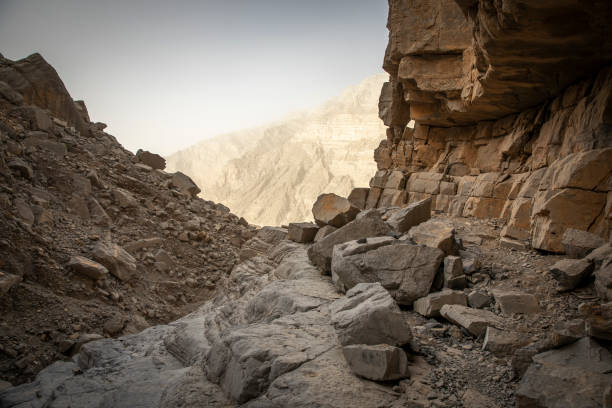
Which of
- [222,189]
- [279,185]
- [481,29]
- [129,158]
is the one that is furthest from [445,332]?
[222,189]

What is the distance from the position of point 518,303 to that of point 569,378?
153cm

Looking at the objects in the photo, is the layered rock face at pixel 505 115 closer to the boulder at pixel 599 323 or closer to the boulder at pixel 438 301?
the boulder at pixel 438 301

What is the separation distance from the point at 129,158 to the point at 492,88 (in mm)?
13129

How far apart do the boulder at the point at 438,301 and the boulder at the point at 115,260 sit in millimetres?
7239

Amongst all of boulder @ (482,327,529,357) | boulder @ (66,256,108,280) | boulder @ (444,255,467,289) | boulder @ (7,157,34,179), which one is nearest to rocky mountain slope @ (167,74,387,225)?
boulder @ (7,157,34,179)

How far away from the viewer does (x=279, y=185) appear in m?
53.0

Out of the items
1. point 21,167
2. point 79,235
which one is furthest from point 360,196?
point 21,167

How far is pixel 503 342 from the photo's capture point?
9.85 ft

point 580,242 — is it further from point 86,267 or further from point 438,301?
point 86,267

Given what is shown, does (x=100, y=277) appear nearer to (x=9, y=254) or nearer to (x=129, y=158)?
(x=9, y=254)

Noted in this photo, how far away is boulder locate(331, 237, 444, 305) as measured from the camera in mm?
4270

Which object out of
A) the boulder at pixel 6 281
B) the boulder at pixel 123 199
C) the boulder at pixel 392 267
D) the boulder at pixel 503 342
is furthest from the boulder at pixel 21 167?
the boulder at pixel 503 342

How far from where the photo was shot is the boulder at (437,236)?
4.95 meters

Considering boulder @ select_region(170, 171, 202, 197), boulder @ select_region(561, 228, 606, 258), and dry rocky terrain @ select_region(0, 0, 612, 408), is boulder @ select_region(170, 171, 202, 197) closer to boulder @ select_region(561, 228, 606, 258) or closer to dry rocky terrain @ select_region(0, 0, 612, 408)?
dry rocky terrain @ select_region(0, 0, 612, 408)
